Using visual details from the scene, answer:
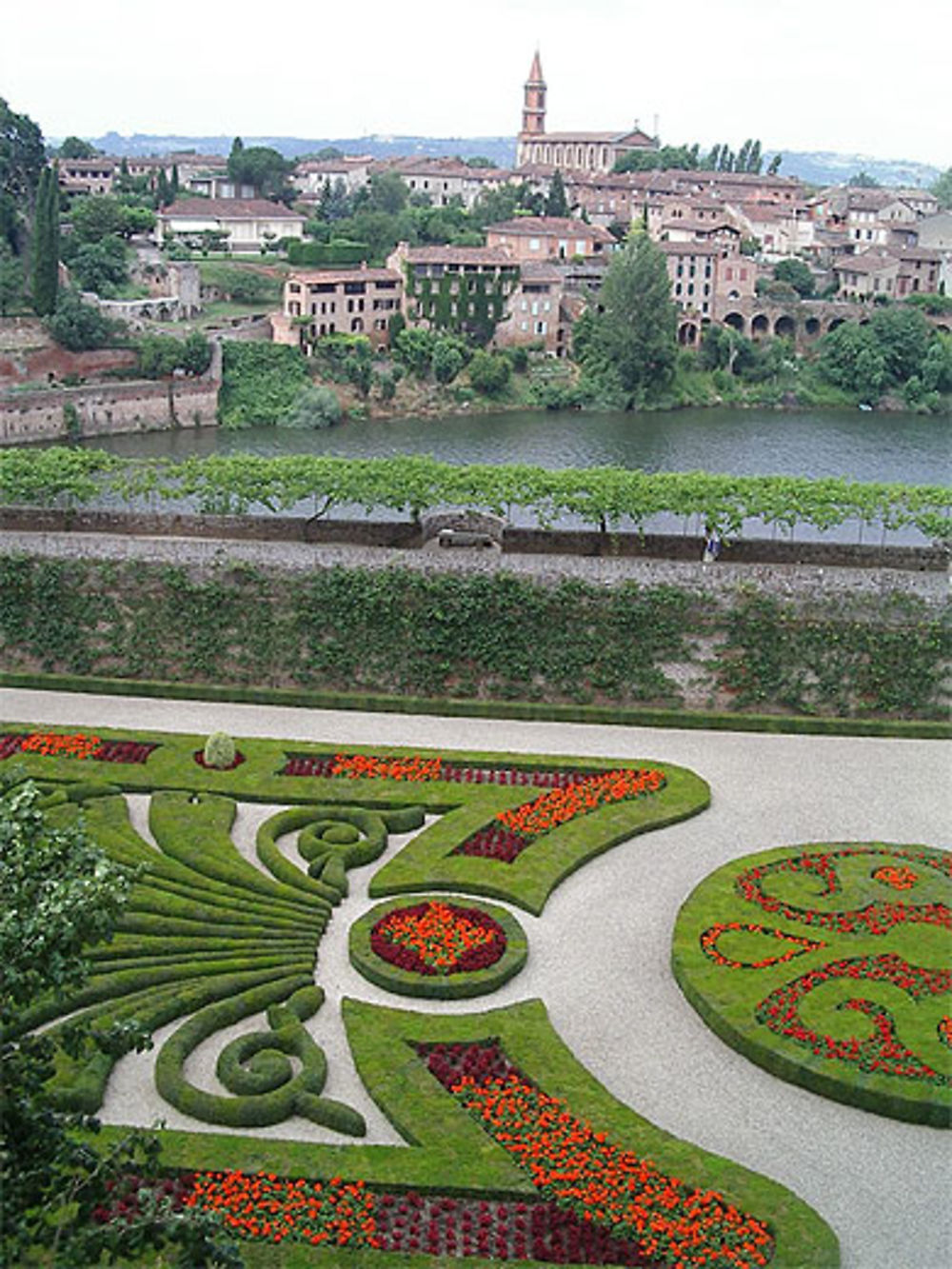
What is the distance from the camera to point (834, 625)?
29.0 meters

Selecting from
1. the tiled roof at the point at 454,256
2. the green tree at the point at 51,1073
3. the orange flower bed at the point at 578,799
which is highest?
the tiled roof at the point at 454,256

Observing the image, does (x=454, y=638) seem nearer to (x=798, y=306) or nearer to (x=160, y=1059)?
(x=160, y=1059)

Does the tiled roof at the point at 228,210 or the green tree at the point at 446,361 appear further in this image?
the tiled roof at the point at 228,210

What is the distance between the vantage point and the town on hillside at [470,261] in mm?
77188

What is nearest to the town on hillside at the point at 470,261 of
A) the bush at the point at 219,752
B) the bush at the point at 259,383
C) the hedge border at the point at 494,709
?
the bush at the point at 259,383

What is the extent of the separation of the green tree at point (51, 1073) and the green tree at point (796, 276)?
90900 mm

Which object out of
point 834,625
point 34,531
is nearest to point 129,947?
point 834,625

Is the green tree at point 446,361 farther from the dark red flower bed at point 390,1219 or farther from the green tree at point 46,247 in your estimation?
the dark red flower bed at point 390,1219

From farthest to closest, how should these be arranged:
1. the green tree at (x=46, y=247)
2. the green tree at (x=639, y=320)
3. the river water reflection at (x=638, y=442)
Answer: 1. the green tree at (x=639, y=320)
2. the green tree at (x=46, y=247)
3. the river water reflection at (x=638, y=442)

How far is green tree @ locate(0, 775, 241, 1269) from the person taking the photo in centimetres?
954

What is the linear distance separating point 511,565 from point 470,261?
5527cm

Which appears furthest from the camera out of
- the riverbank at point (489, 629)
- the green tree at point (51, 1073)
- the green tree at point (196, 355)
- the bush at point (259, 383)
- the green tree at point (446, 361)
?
the green tree at point (446, 361)

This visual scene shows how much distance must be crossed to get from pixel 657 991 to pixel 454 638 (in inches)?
452

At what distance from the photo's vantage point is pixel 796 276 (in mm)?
95375
